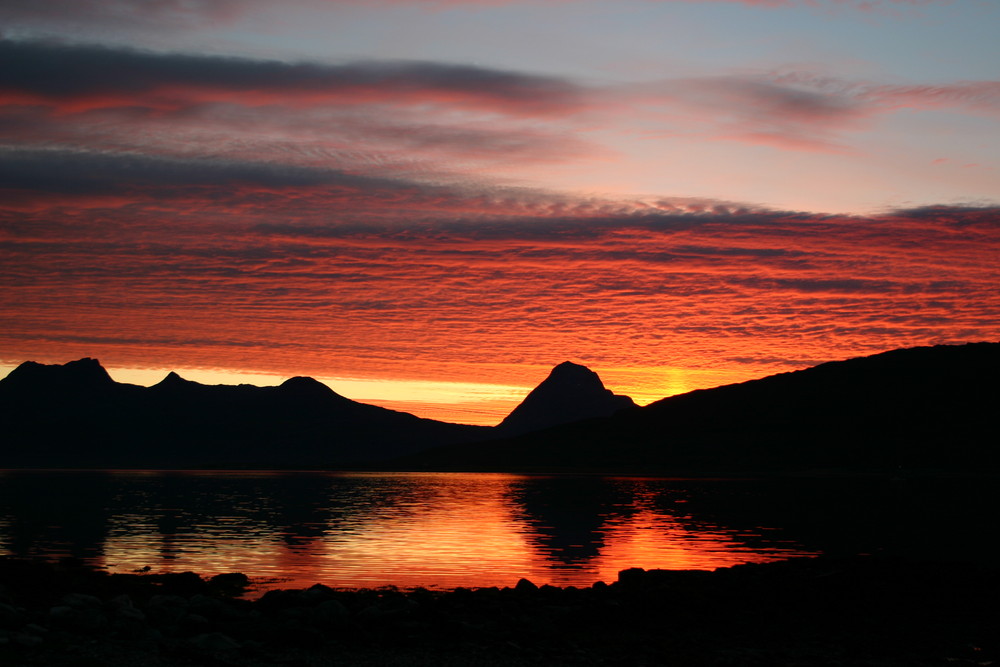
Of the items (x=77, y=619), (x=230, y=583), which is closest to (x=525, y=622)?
(x=77, y=619)

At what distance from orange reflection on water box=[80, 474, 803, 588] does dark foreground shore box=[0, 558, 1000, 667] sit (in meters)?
7.24

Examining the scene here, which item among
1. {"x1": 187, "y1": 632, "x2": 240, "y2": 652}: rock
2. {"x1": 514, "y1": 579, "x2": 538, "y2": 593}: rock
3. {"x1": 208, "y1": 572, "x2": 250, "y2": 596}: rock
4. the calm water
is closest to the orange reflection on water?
the calm water

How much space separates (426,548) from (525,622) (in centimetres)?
2804

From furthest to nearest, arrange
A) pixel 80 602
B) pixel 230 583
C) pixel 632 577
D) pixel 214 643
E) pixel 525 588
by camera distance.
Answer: pixel 230 583, pixel 632 577, pixel 525 588, pixel 80 602, pixel 214 643

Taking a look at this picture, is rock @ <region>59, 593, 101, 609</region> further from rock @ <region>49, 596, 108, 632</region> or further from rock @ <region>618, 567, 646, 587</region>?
rock @ <region>618, 567, 646, 587</region>

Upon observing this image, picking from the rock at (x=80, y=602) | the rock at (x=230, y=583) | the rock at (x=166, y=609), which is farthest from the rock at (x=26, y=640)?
the rock at (x=230, y=583)

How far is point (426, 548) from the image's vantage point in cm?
5447

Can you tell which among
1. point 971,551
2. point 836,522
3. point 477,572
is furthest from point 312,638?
point 836,522

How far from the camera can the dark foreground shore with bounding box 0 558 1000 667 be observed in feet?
74.9

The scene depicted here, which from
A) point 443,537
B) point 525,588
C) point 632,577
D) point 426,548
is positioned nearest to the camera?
point 525,588

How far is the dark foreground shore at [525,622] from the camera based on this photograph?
899 inches

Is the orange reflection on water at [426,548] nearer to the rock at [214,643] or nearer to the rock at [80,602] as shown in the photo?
the rock at [80,602]

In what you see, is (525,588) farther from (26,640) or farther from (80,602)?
(26,640)

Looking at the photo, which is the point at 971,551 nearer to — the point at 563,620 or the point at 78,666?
the point at 563,620
